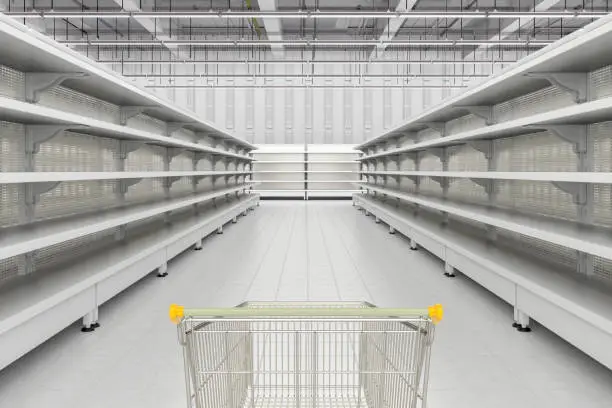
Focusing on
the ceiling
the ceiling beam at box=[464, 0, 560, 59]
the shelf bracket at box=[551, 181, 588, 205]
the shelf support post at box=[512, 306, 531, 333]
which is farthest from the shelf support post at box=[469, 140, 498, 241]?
the ceiling beam at box=[464, 0, 560, 59]

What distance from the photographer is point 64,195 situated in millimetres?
3787

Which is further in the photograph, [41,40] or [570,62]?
[570,62]

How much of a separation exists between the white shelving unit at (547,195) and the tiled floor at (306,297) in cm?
20

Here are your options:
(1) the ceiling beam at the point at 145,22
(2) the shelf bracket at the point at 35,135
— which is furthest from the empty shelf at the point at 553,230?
(1) the ceiling beam at the point at 145,22

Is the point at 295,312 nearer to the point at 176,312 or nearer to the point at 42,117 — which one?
the point at 176,312

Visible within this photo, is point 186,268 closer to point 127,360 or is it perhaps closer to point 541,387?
point 127,360

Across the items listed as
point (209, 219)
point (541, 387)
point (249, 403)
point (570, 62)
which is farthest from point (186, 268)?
point (570, 62)

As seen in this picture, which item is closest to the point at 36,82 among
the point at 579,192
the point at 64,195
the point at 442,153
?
the point at 64,195

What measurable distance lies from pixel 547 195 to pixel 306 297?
2.32m

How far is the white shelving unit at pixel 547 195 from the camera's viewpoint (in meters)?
2.34

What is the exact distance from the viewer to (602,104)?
81.2 inches

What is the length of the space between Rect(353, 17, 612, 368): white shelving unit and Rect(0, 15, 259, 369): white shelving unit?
2.90 m

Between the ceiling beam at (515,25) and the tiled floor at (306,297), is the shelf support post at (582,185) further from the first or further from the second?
the ceiling beam at (515,25)

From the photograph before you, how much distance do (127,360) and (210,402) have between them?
1301 millimetres
